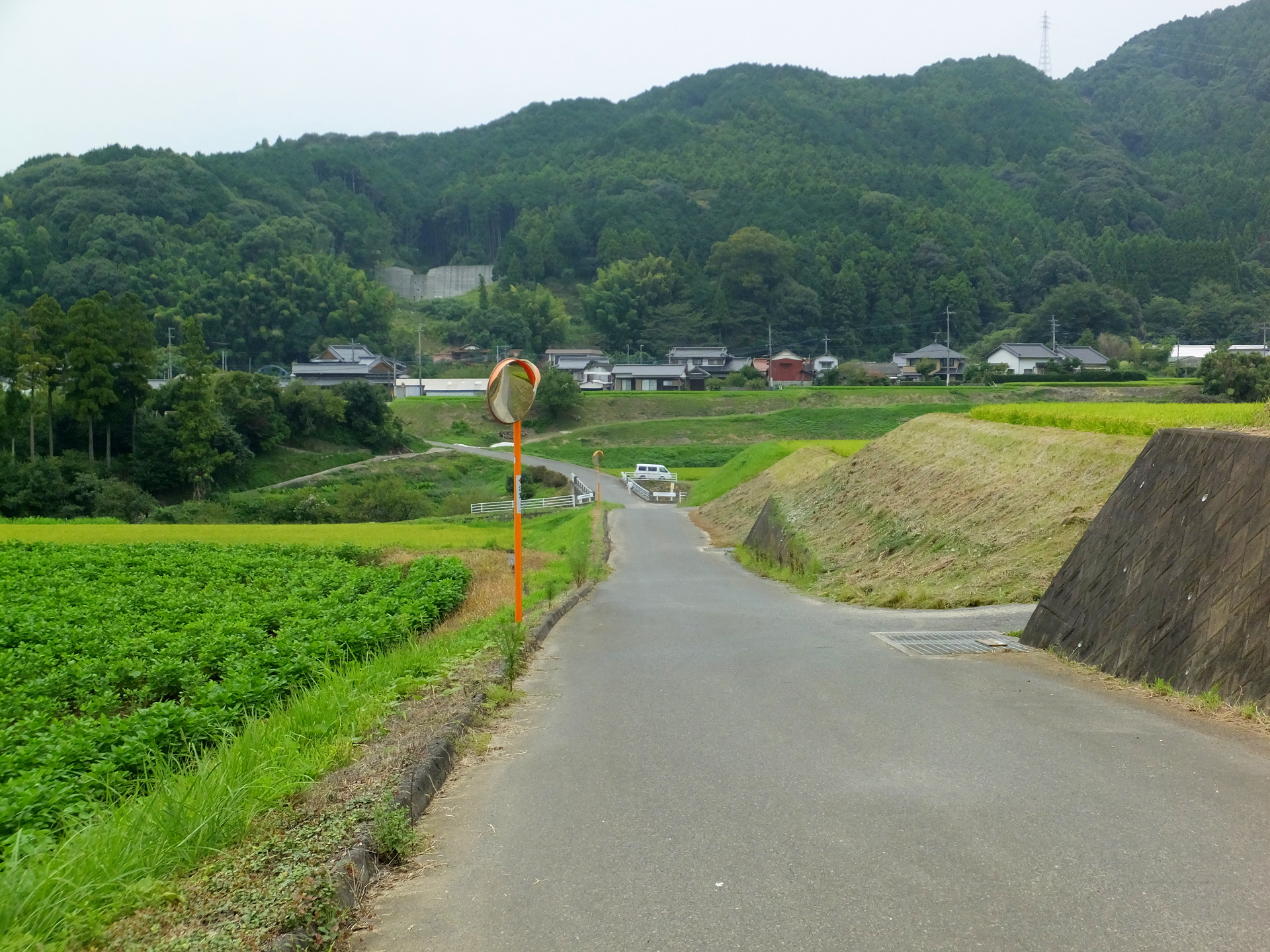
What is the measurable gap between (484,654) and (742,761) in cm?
363

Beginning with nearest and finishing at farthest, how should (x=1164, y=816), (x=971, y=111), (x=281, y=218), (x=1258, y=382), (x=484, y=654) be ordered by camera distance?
1. (x=1164, y=816)
2. (x=484, y=654)
3. (x=1258, y=382)
4. (x=281, y=218)
5. (x=971, y=111)

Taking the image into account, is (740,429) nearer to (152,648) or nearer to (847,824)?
(152,648)

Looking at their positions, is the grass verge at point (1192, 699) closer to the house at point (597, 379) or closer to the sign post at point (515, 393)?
the sign post at point (515, 393)

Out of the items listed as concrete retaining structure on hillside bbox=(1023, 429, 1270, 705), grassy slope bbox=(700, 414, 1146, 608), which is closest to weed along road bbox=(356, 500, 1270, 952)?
concrete retaining structure on hillside bbox=(1023, 429, 1270, 705)

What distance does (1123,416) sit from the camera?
14.8 metres

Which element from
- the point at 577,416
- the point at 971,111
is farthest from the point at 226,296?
the point at 971,111

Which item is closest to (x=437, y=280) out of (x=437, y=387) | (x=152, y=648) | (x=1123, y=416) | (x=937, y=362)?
(x=437, y=387)

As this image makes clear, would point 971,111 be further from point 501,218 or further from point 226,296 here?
point 226,296

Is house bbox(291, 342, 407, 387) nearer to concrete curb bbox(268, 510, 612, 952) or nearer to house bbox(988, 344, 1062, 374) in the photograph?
house bbox(988, 344, 1062, 374)

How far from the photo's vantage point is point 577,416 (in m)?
71.9

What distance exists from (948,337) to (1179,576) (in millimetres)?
99480

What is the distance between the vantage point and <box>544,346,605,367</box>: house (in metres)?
98.0

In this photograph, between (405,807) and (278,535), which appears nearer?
(405,807)

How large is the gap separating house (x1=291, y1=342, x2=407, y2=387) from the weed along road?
7999cm
